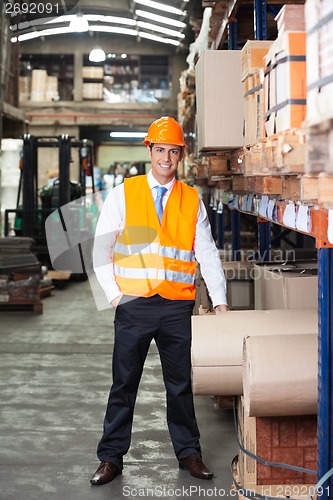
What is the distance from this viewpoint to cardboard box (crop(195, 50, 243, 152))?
4.80 m

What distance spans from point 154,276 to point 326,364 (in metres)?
1.39

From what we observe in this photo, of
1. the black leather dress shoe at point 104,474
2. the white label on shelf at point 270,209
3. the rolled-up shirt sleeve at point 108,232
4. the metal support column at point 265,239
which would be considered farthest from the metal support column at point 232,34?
the black leather dress shoe at point 104,474

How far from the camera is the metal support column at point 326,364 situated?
3.18m

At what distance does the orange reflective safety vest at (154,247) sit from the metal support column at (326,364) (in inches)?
50.6

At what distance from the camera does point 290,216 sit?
12.7 feet

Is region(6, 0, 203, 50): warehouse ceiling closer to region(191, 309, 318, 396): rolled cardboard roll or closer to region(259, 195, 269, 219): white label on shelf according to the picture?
region(259, 195, 269, 219): white label on shelf

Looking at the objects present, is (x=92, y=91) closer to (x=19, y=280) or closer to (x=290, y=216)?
(x=19, y=280)

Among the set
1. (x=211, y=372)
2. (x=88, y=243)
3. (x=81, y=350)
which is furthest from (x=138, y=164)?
(x=211, y=372)

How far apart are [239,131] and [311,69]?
2390 millimetres

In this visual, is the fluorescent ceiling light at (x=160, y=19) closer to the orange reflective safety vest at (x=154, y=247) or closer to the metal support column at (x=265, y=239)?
the metal support column at (x=265, y=239)

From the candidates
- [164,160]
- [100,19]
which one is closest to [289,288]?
[164,160]

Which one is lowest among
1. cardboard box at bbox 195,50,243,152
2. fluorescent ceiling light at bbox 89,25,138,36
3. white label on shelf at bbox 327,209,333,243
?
white label on shelf at bbox 327,209,333,243

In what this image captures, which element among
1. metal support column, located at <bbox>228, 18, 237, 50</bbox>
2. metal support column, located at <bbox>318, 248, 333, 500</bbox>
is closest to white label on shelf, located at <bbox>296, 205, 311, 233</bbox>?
metal support column, located at <bbox>318, 248, 333, 500</bbox>

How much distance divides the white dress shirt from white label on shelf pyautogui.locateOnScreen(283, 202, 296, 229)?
0.60 meters
